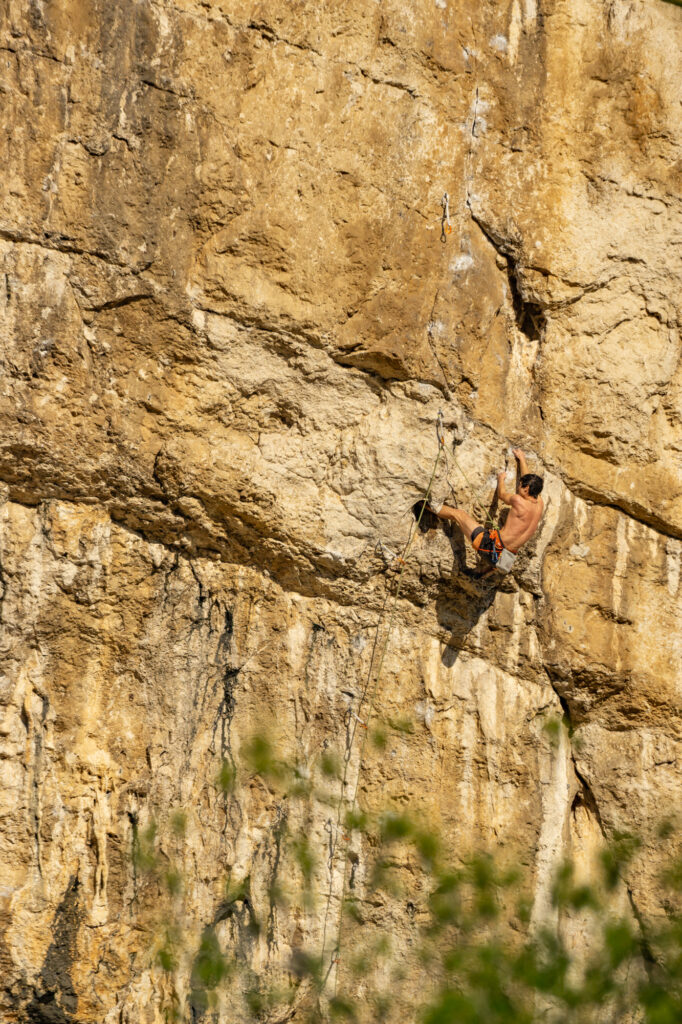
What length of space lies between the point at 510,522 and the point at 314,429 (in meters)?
1.29

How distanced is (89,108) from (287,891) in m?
4.53

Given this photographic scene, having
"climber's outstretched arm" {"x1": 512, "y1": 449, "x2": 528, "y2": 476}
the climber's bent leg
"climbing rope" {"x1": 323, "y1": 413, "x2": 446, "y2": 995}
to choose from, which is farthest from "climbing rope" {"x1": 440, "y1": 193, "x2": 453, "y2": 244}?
the climber's bent leg

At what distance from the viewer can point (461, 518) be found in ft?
20.5

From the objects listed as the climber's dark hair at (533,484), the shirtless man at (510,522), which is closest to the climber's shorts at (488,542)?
the shirtless man at (510,522)

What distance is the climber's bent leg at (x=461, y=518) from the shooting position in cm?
624

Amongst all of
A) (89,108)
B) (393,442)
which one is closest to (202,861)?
(393,442)

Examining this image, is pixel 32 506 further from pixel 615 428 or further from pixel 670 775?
pixel 670 775

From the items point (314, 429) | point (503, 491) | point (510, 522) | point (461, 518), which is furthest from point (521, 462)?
point (314, 429)

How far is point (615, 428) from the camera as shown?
6848 mm

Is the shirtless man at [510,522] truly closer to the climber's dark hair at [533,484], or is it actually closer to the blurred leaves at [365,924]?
the climber's dark hair at [533,484]

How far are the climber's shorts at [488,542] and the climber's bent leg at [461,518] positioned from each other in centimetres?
3

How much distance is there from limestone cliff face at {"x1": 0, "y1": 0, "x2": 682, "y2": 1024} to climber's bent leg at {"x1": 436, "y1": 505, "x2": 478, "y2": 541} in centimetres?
16

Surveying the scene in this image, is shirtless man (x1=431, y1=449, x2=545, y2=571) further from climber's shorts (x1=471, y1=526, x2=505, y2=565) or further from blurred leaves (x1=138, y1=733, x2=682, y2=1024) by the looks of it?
blurred leaves (x1=138, y1=733, x2=682, y2=1024)

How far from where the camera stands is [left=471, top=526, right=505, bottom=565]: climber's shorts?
621cm
